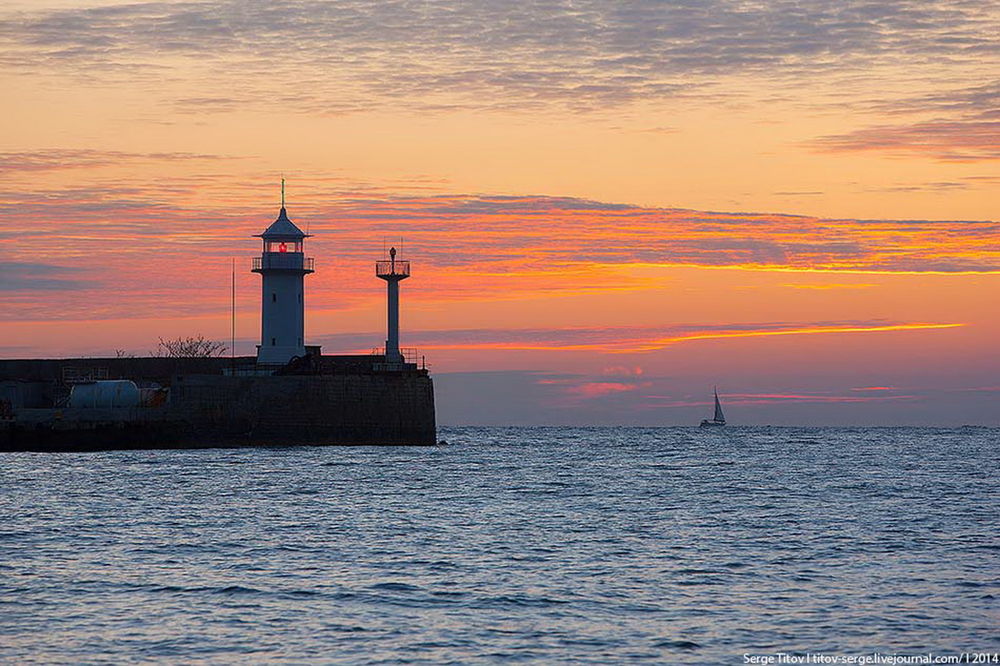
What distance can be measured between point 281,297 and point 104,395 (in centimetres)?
1080

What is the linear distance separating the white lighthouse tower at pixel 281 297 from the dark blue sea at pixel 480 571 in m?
21.3

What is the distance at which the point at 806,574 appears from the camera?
25703 mm

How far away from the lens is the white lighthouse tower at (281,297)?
7256cm

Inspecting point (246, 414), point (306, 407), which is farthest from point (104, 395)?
point (306, 407)

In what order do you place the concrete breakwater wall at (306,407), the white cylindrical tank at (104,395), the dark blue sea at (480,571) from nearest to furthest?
1. the dark blue sea at (480,571)
2. the concrete breakwater wall at (306,407)
3. the white cylindrical tank at (104,395)

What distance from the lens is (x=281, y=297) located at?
72562 millimetres

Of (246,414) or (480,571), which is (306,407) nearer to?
(246,414)

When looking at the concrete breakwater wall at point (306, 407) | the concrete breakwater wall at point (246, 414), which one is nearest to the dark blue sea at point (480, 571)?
the concrete breakwater wall at point (246, 414)

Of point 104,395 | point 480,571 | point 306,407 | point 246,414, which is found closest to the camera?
point 480,571

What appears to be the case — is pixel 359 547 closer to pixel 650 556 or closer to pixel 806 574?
pixel 650 556

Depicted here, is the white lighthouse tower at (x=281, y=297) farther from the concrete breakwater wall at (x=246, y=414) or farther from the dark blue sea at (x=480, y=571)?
the dark blue sea at (x=480, y=571)

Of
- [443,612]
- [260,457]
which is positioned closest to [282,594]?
[443,612]

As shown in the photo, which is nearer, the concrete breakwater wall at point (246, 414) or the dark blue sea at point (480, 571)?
the dark blue sea at point (480, 571)

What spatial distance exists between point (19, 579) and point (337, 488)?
22634 mm
